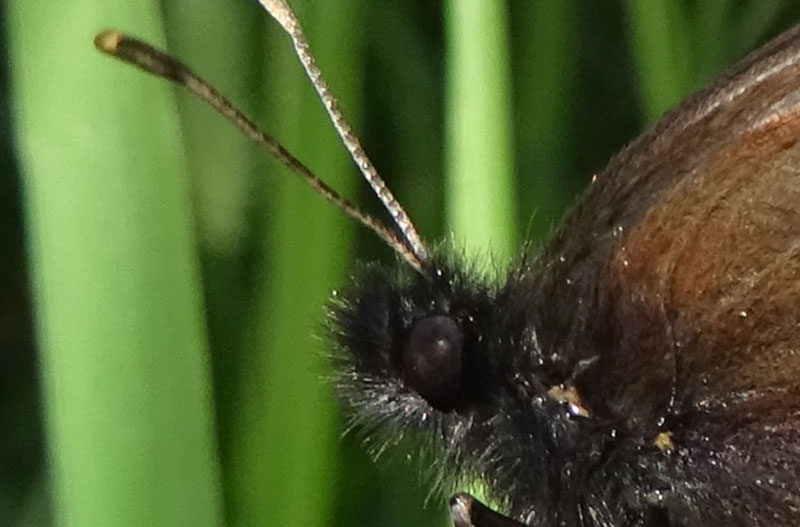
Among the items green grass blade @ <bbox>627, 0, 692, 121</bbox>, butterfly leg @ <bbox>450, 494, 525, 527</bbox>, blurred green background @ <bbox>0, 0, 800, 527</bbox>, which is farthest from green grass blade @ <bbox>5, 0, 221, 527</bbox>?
green grass blade @ <bbox>627, 0, 692, 121</bbox>

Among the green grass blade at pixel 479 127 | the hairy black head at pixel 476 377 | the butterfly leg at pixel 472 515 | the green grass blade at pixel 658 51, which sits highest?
the green grass blade at pixel 658 51

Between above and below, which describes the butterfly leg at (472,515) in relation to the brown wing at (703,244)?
below

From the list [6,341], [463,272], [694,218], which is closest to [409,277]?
[463,272]

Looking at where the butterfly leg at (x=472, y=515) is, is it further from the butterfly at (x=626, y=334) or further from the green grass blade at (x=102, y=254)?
the green grass blade at (x=102, y=254)

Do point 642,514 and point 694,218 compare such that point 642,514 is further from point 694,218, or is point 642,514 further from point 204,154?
point 204,154

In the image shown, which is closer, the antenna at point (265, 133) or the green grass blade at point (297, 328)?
the antenna at point (265, 133)

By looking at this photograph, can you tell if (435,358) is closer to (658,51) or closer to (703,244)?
(703,244)

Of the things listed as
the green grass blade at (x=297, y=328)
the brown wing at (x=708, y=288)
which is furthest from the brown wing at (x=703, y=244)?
the green grass blade at (x=297, y=328)

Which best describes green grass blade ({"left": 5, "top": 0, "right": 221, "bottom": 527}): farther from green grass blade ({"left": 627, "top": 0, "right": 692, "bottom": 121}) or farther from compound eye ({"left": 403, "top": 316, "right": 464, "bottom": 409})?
green grass blade ({"left": 627, "top": 0, "right": 692, "bottom": 121})
